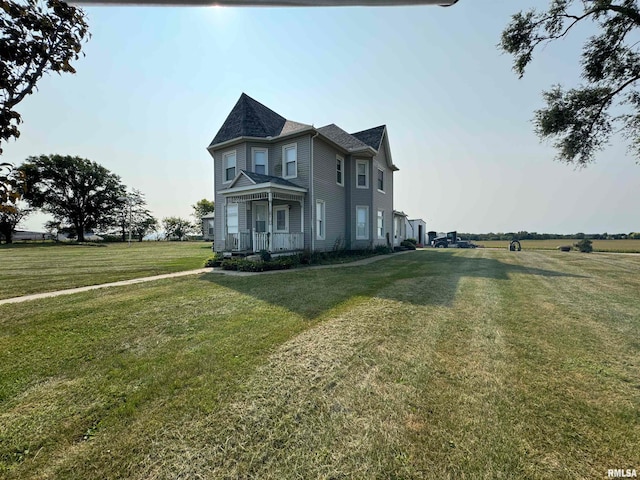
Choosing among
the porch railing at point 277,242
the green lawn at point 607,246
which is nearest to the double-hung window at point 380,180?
the porch railing at point 277,242

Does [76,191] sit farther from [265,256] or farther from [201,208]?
[265,256]

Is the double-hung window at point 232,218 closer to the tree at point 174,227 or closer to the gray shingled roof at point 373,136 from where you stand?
the gray shingled roof at point 373,136

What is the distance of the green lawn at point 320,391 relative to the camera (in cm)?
200

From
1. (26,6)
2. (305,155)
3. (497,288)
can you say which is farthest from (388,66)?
(26,6)

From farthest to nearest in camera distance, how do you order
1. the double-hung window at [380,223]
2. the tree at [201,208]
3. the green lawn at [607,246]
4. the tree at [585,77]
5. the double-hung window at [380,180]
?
the tree at [201,208] < the green lawn at [607,246] < the double-hung window at [380,223] < the double-hung window at [380,180] < the tree at [585,77]

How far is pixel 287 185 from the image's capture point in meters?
13.9

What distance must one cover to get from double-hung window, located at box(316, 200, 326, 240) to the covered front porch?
37.1 inches

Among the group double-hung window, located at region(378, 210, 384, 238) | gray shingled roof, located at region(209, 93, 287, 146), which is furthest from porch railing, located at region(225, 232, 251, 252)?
double-hung window, located at region(378, 210, 384, 238)

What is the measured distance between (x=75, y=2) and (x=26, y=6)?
2189 mm

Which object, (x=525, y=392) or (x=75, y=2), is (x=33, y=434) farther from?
(x=525, y=392)

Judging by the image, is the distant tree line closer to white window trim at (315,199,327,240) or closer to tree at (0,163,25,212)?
white window trim at (315,199,327,240)

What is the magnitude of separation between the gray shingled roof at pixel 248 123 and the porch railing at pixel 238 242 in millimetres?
5648

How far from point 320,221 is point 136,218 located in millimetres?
47678

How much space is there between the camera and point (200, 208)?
55.0 m
